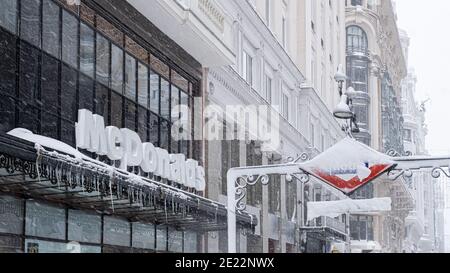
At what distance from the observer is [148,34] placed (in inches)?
655

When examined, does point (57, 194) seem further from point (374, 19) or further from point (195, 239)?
point (374, 19)

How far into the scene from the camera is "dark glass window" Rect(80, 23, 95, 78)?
13.2 meters

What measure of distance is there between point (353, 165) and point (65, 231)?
4368mm

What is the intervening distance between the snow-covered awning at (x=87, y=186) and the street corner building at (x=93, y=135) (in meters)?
0.02

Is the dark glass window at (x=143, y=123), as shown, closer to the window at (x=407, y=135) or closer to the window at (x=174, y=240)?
the window at (x=174, y=240)

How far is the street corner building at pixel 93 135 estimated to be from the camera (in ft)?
34.2

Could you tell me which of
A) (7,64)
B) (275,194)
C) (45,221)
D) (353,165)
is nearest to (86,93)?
(45,221)

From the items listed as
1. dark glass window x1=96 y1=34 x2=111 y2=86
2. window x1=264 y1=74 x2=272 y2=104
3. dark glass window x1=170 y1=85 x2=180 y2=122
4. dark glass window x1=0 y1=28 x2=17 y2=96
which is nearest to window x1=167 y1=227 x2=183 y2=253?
dark glass window x1=170 y1=85 x2=180 y2=122

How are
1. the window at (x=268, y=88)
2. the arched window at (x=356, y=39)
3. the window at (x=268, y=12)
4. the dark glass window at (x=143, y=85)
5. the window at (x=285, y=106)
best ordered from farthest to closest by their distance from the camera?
1. the arched window at (x=356, y=39)
2. the window at (x=285, y=106)
3. the window at (x=268, y=12)
4. the window at (x=268, y=88)
5. the dark glass window at (x=143, y=85)

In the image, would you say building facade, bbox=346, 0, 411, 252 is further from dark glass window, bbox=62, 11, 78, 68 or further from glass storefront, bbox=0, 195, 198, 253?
dark glass window, bbox=62, 11, 78, 68

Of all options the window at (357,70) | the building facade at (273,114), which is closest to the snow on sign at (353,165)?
the building facade at (273,114)

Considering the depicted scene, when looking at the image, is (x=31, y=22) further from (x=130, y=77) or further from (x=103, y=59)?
(x=130, y=77)

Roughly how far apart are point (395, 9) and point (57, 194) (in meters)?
64.5

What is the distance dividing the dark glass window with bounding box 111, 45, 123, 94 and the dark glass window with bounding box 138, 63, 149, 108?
983mm
